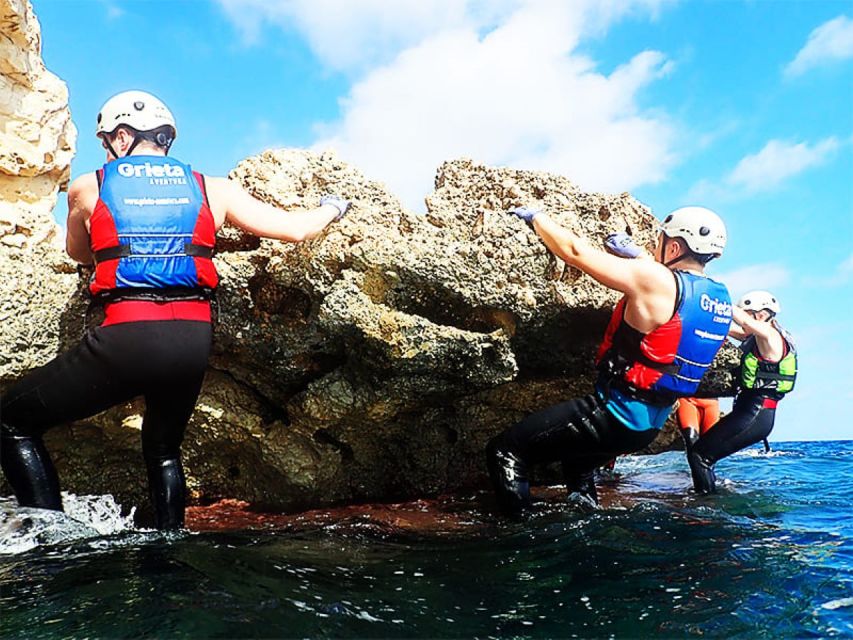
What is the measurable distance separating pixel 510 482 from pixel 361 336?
2062 mm

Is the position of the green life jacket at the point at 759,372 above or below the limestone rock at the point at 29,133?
below

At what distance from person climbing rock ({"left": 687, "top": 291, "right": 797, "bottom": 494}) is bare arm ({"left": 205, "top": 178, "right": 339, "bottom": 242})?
19.1 feet

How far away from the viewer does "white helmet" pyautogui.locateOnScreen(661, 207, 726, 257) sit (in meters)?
6.21

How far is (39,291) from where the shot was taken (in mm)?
5801

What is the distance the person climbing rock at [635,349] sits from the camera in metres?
5.84

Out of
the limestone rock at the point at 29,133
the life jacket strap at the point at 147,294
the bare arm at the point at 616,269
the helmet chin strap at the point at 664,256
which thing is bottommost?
the life jacket strap at the point at 147,294

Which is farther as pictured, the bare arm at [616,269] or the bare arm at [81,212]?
the bare arm at [616,269]

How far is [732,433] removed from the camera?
27.2 ft

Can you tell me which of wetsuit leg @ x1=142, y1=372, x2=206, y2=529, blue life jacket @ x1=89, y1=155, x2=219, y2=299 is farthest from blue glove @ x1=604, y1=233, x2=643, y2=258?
wetsuit leg @ x1=142, y1=372, x2=206, y2=529

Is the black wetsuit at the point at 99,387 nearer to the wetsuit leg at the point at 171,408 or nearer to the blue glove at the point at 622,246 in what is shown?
the wetsuit leg at the point at 171,408

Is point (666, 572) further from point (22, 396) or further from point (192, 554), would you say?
point (22, 396)

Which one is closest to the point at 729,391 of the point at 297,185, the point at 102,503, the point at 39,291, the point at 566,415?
the point at 566,415

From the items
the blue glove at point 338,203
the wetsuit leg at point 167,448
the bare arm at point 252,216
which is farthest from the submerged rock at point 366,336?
the wetsuit leg at point 167,448

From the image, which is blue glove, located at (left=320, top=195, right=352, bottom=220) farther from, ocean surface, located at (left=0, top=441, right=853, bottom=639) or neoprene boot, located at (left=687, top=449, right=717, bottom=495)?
neoprene boot, located at (left=687, top=449, right=717, bottom=495)
